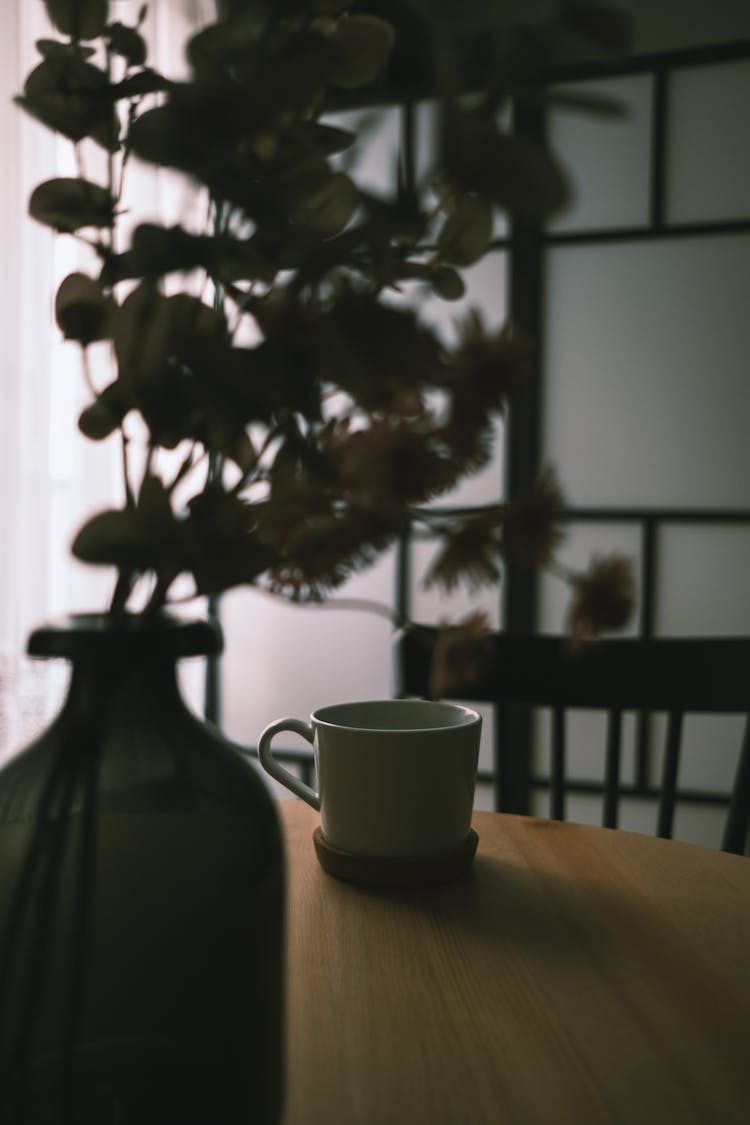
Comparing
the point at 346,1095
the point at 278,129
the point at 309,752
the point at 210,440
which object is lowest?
the point at 309,752

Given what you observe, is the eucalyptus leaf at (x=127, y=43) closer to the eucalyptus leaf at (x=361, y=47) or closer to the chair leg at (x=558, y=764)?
the eucalyptus leaf at (x=361, y=47)

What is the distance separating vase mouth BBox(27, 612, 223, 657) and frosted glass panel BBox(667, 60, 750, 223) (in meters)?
1.78

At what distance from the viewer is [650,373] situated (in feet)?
5.96

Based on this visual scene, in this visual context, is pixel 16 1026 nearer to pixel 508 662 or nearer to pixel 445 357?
pixel 445 357

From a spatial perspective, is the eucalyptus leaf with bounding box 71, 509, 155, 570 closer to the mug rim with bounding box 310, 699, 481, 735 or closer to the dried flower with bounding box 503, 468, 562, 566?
the dried flower with bounding box 503, 468, 562, 566

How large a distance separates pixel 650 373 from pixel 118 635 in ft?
5.61

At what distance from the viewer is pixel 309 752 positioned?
7.29 ft

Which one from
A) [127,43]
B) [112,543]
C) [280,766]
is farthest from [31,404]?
[112,543]

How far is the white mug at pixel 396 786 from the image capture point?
0.49 metres

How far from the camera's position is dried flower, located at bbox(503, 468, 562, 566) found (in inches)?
10.2

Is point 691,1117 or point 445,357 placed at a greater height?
point 445,357

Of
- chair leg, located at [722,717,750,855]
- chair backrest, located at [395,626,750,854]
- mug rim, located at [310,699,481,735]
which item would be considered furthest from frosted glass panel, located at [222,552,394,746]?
mug rim, located at [310,699,481,735]

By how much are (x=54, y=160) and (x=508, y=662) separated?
1.65m

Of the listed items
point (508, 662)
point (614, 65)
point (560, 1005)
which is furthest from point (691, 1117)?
point (614, 65)
